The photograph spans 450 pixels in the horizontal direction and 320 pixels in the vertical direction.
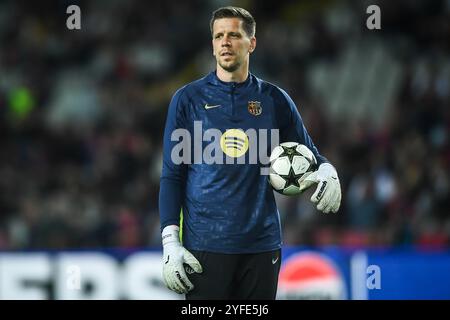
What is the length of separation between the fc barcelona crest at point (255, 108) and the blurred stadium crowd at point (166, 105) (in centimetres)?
525

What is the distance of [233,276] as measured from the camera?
191 inches

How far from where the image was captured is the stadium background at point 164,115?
10.1 meters

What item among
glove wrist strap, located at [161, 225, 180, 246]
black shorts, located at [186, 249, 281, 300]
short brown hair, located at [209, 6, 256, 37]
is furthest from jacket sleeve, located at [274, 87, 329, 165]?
glove wrist strap, located at [161, 225, 180, 246]

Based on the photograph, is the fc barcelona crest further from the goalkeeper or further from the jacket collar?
the jacket collar

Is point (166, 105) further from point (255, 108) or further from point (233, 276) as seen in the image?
point (233, 276)

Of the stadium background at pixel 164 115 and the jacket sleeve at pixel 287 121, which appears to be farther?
the stadium background at pixel 164 115

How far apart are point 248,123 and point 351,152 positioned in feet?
20.8

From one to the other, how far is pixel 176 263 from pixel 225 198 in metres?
0.42

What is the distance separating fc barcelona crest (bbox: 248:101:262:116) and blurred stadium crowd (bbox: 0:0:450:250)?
17.2 ft

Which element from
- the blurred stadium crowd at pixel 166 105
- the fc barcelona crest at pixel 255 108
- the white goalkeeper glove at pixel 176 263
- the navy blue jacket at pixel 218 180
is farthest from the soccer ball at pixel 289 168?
the blurred stadium crowd at pixel 166 105

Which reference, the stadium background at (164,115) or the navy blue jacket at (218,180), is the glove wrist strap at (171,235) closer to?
the navy blue jacket at (218,180)

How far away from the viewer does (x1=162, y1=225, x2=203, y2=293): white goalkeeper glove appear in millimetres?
4719

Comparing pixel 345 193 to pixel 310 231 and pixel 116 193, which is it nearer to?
pixel 310 231

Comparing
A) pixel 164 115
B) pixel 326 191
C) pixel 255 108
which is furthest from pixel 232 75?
pixel 164 115
